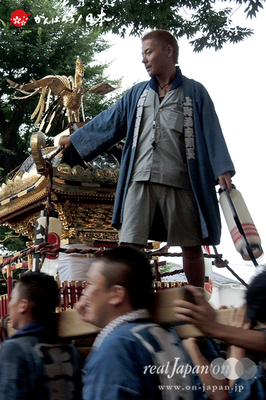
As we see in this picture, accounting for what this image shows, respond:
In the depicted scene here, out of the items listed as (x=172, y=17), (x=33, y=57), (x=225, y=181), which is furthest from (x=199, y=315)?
(x=33, y=57)

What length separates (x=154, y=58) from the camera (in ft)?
8.83

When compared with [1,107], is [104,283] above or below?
below

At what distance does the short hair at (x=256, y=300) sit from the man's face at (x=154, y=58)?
1667 millimetres

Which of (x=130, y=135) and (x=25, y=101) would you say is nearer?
(x=130, y=135)

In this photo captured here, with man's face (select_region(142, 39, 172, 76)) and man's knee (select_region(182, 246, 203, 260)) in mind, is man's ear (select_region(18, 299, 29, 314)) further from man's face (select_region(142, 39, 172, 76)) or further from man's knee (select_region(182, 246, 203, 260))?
man's face (select_region(142, 39, 172, 76))

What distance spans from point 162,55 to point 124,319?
72.1 inches

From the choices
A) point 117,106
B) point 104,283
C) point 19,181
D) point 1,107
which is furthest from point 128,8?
point 1,107

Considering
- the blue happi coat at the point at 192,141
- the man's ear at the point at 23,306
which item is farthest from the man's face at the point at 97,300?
the blue happi coat at the point at 192,141

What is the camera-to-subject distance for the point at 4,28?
10648mm

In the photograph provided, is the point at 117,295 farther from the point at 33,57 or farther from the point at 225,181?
the point at 33,57

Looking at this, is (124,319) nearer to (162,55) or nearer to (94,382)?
(94,382)

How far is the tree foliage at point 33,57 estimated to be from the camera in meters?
→ 11.0

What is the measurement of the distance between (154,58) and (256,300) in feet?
5.75

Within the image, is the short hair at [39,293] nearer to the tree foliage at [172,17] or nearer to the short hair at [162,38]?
the short hair at [162,38]
